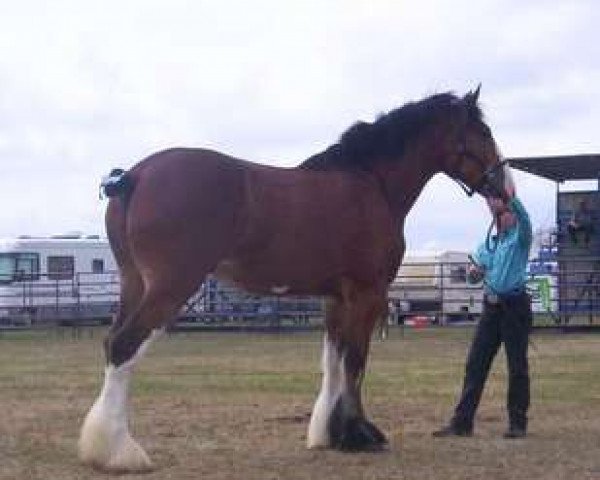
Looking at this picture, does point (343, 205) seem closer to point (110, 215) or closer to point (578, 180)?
point (110, 215)

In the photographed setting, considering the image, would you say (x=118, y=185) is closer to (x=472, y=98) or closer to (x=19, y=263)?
(x=472, y=98)

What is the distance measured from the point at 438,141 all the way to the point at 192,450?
118 inches

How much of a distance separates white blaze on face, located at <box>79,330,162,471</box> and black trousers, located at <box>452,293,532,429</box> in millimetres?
2935

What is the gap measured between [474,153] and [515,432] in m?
2.19

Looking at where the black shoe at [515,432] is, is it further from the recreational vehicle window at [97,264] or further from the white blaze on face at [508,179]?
the recreational vehicle window at [97,264]

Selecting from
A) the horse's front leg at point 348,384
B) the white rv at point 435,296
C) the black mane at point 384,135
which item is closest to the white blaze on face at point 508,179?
the black mane at point 384,135

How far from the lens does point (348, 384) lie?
29.4 ft

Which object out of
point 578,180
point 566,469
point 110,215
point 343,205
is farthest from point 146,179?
point 578,180

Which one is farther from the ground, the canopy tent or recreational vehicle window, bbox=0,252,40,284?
the canopy tent

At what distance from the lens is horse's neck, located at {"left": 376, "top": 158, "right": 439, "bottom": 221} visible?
9.44 metres

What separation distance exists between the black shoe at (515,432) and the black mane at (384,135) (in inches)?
92.0

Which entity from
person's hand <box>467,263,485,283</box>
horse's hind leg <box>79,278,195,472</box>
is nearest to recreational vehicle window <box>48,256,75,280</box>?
person's hand <box>467,263,485,283</box>

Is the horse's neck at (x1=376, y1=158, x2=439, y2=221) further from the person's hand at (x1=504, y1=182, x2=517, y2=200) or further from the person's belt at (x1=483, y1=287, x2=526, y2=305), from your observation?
the person's belt at (x1=483, y1=287, x2=526, y2=305)

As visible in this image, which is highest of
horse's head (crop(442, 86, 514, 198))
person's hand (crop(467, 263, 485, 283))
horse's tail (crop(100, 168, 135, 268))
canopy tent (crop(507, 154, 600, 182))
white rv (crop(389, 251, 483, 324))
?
canopy tent (crop(507, 154, 600, 182))
